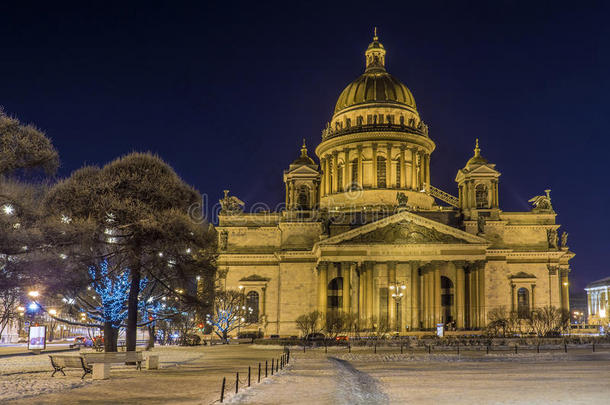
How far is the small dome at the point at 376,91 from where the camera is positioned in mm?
90812

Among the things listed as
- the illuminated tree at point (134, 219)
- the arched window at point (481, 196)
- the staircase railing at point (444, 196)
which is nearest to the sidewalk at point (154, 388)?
the illuminated tree at point (134, 219)

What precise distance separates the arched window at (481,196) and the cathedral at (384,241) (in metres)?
0.12

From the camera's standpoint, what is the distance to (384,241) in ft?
238

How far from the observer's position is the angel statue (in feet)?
272

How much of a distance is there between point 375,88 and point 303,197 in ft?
62.0

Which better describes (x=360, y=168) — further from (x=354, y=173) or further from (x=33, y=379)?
(x=33, y=379)

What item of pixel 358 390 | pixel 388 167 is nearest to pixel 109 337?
pixel 358 390

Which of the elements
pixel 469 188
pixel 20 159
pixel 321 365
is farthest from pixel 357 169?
pixel 20 159

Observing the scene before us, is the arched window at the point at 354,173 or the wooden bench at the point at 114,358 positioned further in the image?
the arched window at the point at 354,173

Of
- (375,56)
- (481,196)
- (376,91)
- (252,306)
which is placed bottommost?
(252,306)

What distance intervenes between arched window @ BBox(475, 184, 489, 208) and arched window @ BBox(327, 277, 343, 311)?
60.1 ft

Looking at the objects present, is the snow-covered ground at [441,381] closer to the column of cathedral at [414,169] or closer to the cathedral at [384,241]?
the cathedral at [384,241]

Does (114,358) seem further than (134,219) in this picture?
No

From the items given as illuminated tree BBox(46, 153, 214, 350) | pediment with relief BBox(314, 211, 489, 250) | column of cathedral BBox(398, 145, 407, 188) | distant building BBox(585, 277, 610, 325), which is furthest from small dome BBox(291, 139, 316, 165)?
distant building BBox(585, 277, 610, 325)
